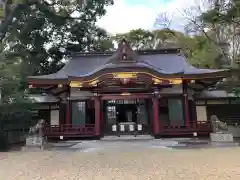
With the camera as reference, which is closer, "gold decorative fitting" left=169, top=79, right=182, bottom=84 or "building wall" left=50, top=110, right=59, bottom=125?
"gold decorative fitting" left=169, top=79, right=182, bottom=84

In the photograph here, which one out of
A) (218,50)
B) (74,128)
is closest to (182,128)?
(74,128)

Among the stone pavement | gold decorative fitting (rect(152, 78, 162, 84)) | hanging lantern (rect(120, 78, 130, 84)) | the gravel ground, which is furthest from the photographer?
hanging lantern (rect(120, 78, 130, 84))

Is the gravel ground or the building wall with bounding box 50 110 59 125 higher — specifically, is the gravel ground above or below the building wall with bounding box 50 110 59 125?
below

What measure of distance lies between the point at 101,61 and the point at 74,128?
5797 mm

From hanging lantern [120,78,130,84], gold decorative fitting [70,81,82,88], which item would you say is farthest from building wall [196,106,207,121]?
gold decorative fitting [70,81,82,88]

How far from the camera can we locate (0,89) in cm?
1251

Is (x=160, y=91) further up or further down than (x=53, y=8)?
further down

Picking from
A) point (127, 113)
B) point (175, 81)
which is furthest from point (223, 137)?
point (127, 113)

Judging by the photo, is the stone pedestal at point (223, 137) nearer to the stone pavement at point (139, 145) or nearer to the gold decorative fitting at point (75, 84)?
the stone pavement at point (139, 145)

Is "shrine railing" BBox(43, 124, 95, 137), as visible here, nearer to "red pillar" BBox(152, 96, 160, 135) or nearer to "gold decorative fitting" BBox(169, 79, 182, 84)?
"red pillar" BBox(152, 96, 160, 135)

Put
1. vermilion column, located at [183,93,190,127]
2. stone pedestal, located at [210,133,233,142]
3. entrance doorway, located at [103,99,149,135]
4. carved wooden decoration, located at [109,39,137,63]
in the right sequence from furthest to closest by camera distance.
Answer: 1. entrance doorway, located at [103,99,149,135]
2. carved wooden decoration, located at [109,39,137,63]
3. vermilion column, located at [183,93,190,127]
4. stone pedestal, located at [210,133,233,142]

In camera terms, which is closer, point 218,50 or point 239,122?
point 239,122

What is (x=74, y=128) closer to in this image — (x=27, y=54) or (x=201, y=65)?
(x=27, y=54)

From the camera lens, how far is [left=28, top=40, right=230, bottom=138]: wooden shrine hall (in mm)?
14570
